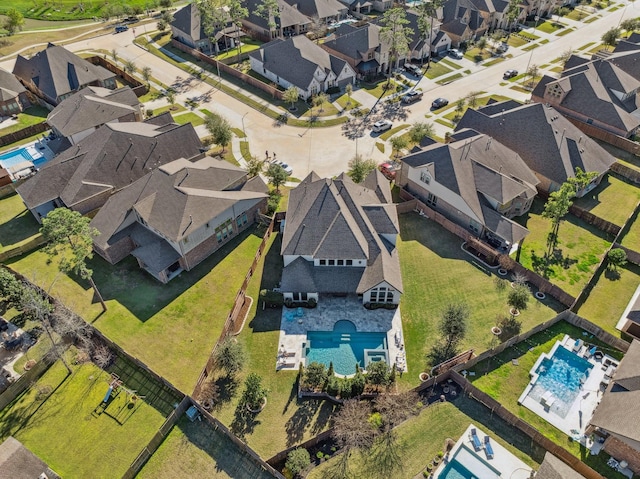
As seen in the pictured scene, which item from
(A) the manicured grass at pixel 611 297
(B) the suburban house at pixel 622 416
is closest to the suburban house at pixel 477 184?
(A) the manicured grass at pixel 611 297

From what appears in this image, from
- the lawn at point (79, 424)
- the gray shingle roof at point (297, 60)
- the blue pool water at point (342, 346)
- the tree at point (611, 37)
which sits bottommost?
the lawn at point (79, 424)

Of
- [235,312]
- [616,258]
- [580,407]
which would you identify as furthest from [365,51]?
[580,407]

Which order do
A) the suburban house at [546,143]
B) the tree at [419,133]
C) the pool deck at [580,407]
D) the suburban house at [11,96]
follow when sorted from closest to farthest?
the pool deck at [580,407]
the suburban house at [546,143]
the tree at [419,133]
the suburban house at [11,96]

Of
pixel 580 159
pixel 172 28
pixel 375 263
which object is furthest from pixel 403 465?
pixel 172 28

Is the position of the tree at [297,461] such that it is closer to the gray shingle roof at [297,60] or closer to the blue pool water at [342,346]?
the blue pool water at [342,346]

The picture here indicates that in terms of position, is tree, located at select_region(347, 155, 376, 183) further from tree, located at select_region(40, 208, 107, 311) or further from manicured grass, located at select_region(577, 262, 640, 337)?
tree, located at select_region(40, 208, 107, 311)

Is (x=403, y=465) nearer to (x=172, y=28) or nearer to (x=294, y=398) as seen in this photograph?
(x=294, y=398)

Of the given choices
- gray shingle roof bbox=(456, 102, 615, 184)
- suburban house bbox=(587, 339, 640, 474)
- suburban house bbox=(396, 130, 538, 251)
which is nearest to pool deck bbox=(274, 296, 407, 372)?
suburban house bbox=(587, 339, 640, 474)
